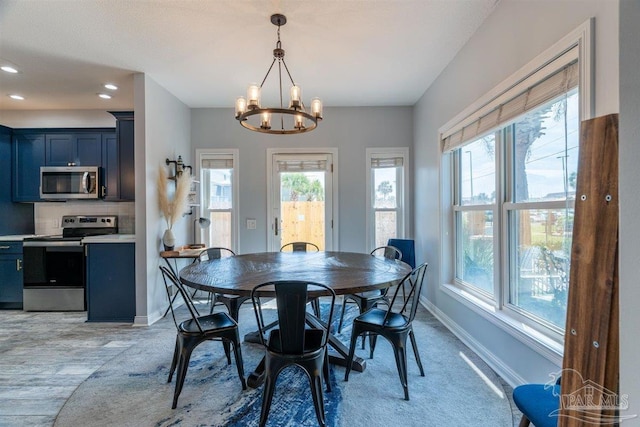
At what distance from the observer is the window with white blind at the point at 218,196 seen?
176 inches

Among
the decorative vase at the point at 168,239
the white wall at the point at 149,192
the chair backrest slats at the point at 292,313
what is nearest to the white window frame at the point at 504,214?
the chair backrest slats at the point at 292,313

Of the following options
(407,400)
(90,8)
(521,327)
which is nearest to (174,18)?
(90,8)

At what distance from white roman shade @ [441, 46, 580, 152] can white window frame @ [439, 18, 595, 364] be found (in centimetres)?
1

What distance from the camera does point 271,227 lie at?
175 inches

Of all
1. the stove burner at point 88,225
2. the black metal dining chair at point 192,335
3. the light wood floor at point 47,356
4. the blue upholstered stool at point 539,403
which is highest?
the stove burner at point 88,225

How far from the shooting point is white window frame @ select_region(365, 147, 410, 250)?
14.4 ft

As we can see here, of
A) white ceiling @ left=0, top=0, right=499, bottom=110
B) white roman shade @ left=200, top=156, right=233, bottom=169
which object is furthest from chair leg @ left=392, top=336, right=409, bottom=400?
white roman shade @ left=200, top=156, right=233, bottom=169

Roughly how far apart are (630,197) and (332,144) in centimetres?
380

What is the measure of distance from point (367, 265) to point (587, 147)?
158 cm

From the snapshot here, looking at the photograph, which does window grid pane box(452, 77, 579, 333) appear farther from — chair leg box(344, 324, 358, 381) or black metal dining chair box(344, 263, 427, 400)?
chair leg box(344, 324, 358, 381)

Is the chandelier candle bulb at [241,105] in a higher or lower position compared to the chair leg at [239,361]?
higher

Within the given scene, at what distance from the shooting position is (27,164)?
412cm

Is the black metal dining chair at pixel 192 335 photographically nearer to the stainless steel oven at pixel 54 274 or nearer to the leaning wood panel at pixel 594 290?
the leaning wood panel at pixel 594 290

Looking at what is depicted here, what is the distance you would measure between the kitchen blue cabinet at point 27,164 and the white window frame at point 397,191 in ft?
15.1
